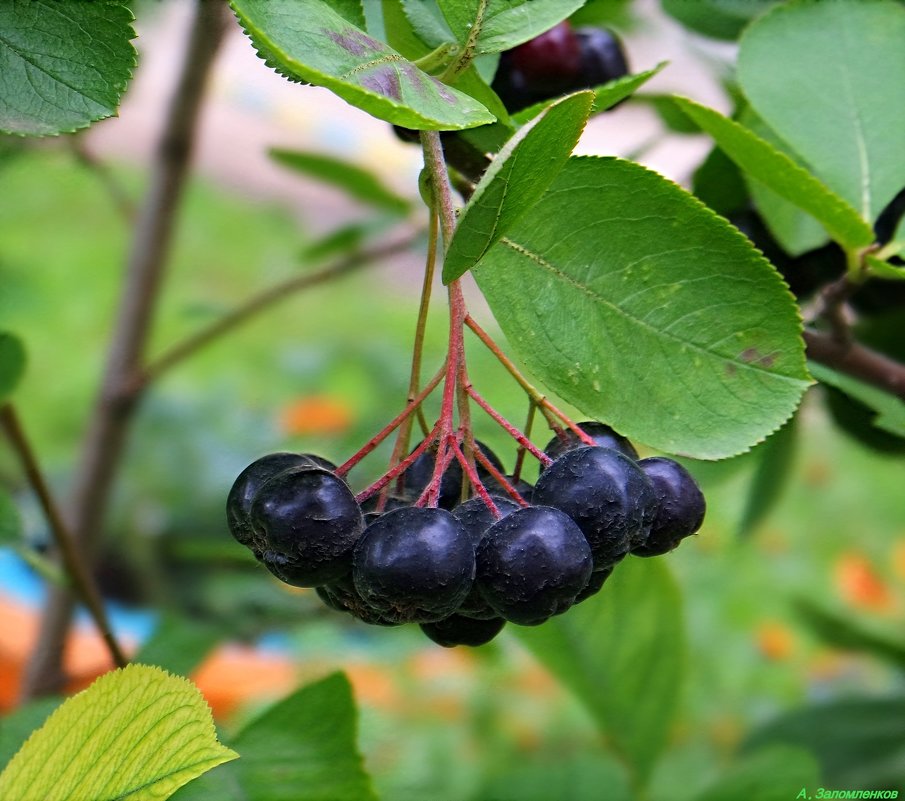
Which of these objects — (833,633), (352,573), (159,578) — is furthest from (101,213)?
(352,573)

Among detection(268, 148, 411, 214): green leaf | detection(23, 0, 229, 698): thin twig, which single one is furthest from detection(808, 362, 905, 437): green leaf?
detection(23, 0, 229, 698): thin twig

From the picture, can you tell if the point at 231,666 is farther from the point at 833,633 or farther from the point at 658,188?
the point at 658,188

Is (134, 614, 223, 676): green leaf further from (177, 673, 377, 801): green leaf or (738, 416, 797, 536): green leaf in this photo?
(738, 416, 797, 536): green leaf

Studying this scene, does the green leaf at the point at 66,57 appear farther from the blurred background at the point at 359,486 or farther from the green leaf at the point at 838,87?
the green leaf at the point at 838,87


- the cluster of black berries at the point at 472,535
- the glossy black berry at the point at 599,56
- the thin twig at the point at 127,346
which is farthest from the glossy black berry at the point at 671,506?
the thin twig at the point at 127,346

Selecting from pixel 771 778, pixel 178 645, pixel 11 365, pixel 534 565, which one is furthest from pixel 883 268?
pixel 178 645
